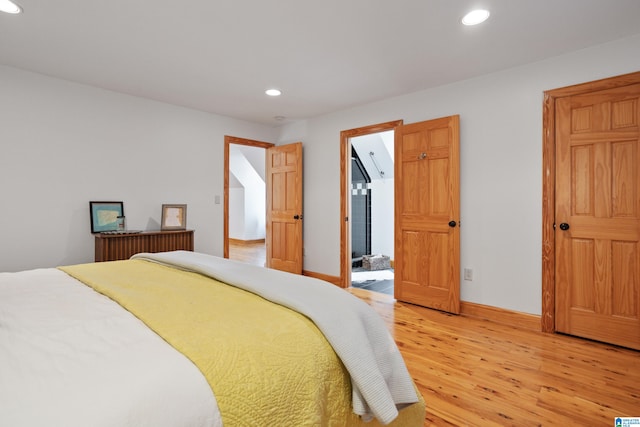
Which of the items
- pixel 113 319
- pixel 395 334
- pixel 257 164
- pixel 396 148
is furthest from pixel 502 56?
pixel 257 164

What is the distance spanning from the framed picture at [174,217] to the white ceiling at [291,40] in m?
1.34

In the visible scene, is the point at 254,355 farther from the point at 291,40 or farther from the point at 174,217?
the point at 174,217

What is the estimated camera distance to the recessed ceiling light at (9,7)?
81.1 inches

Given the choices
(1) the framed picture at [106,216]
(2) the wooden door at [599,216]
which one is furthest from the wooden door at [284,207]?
(2) the wooden door at [599,216]

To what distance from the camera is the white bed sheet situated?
26.5 inches

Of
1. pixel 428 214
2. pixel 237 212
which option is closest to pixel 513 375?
pixel 428 214

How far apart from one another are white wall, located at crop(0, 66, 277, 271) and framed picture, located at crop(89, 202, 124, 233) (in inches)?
3.0

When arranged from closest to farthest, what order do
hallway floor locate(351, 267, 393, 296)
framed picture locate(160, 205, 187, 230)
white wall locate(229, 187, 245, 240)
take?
framed picture locate(160, 205, 187, 230)
hallway floor locate(351, 267, 393, 296)
white wall locate(229, 187, 245, 240)

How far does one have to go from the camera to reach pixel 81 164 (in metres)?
3.43

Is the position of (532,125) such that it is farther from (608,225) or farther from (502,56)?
(608,225)

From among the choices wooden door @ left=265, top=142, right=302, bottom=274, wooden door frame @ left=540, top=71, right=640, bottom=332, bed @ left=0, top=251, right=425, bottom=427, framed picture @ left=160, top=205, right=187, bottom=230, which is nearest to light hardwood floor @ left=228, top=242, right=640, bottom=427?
wooden door frame @ left=540, top=71, right=640, bottom=332

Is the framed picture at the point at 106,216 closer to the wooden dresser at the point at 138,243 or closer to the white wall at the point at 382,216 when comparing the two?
the wooden dresser at the point at 138,243

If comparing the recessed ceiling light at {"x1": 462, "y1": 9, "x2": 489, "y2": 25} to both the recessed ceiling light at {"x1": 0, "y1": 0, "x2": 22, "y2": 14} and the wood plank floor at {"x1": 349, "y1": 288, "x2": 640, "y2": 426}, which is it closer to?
the wood plank floor at {"x1": 349, "y1": 288, "x2": 640, "y2": 426}

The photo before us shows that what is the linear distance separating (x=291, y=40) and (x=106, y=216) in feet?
8.72
